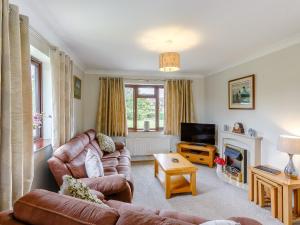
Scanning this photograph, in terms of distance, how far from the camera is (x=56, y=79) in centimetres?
255

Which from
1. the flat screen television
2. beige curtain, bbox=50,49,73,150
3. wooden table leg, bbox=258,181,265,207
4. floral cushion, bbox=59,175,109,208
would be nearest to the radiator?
the flat screen television

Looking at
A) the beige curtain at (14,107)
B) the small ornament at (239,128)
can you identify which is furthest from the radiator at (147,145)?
the beige curtain at (14,107)

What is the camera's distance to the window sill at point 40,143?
2.27 m

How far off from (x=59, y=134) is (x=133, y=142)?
252 centimetres

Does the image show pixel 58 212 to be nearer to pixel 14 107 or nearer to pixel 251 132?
pixel 14 107

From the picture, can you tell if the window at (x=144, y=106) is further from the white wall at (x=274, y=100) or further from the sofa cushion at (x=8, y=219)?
the sofa cushion at (x=8, y=219)

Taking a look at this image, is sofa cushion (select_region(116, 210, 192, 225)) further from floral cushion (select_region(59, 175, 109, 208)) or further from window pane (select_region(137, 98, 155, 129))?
window pane (select_region(137, 98, 155, 129))

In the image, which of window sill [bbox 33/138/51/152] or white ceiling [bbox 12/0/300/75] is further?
window sill [bbox 33/138/51/152]

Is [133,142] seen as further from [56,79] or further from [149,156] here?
[56,79]

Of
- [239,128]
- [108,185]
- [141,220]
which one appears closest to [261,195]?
[239,128]

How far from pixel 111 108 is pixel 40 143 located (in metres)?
2.40

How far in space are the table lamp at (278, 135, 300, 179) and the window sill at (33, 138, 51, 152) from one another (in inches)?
120

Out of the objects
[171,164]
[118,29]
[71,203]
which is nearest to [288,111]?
[171,164]

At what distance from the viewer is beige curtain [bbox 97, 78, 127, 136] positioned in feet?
15.8
